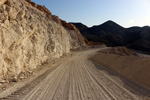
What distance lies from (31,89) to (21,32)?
16.6 feet

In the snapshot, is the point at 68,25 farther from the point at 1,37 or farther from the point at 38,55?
the point at 1,37

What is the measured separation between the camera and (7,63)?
24.7 feet

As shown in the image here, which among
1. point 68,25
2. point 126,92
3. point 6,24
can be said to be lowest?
point 126,92

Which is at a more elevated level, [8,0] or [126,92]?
[8,0]

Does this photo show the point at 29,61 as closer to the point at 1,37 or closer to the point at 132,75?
the point at 1,37

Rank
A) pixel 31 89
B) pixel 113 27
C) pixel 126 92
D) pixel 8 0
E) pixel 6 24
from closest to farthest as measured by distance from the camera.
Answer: pixel 126 92
pixel 31 89
pixel 6 24
pixel 8 0
pixel 113 27

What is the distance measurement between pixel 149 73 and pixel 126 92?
2.85 m

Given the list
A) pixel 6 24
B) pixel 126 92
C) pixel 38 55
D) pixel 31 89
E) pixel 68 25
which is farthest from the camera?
pixel 68 25

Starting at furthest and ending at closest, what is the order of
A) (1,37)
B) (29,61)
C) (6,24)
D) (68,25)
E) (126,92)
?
(68,25) < (29,61) < (6,24) < (1,37) < (126,92)

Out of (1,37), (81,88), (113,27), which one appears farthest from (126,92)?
(113,27)

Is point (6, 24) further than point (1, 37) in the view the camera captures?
Yes

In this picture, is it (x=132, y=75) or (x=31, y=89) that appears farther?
(x=132, y=75)

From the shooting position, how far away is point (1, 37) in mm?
7254

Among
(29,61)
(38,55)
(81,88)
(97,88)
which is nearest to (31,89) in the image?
(81,88)
